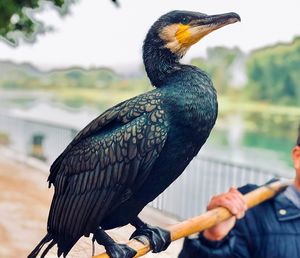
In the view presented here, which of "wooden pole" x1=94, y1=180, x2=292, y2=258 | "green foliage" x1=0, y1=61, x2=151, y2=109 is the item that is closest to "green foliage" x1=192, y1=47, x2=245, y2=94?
"green foliage" x1=0, y1=61, x2=151, y2=109

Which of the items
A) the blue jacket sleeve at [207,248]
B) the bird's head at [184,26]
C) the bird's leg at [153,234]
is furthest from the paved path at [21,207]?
the bird's head at [184,26]

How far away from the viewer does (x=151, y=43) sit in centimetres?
90

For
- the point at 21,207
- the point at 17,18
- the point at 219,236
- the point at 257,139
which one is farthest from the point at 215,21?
the point at 257,139

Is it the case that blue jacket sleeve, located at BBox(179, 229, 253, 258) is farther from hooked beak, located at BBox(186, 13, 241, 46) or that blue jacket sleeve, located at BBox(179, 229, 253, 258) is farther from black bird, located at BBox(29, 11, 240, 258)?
hooked beak, located at BBox(186, 13, 241, 46)

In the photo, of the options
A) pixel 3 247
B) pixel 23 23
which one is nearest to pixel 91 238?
pixel 23 23

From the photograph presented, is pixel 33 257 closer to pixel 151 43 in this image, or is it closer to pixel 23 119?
pixel 151 43

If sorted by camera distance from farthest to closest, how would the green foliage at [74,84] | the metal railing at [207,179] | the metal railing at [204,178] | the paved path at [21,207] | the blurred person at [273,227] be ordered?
1. the metal railing at [207,179]
2. the metal railing at [204,178]
3. the paved path at [21,207]
4. the green foliage at [74,84]
5. the blurred person at [273,227]

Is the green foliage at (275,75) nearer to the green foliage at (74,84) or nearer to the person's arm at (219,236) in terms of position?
the green foliage at (74,84)

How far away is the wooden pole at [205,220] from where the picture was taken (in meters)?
0.92

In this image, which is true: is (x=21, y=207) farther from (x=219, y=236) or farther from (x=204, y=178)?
(x=219, y=236)

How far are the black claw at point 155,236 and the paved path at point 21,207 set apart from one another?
71cm

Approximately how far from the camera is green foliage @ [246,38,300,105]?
10.2 feet

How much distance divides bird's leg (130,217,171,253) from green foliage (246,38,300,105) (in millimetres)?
1997

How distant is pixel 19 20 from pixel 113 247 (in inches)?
71.6
